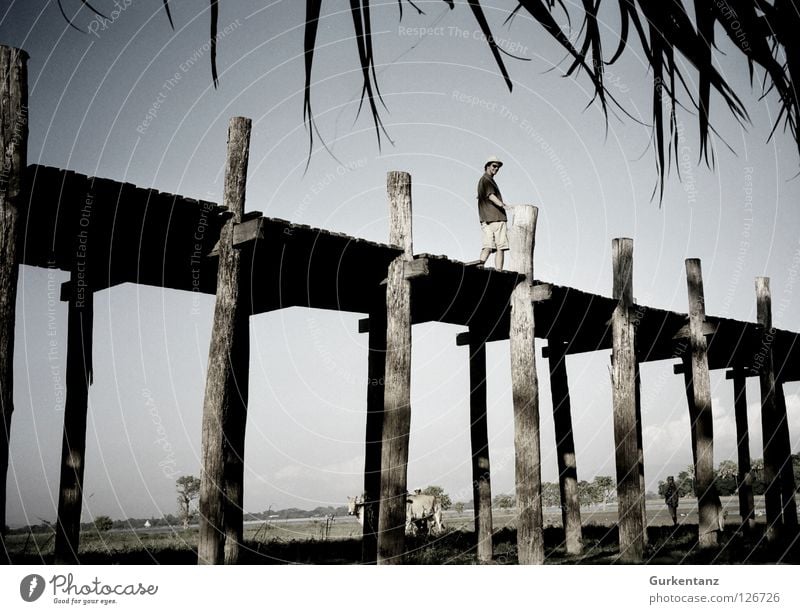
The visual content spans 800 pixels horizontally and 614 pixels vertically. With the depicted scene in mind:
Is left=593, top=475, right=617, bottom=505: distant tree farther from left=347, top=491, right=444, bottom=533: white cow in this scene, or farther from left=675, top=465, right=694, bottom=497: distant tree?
left=347, top=491, right=444, bottom=533: white cow

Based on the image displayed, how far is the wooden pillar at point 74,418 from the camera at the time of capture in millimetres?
10203

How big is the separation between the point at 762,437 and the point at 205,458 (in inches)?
436

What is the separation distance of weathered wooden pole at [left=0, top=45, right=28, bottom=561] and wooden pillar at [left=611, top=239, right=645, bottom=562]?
8397mm

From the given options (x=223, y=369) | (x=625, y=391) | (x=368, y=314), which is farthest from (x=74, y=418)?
(x=625, y=391)

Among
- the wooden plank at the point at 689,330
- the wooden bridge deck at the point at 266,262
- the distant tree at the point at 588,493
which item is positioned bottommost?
the distant tree at the point at 588,493

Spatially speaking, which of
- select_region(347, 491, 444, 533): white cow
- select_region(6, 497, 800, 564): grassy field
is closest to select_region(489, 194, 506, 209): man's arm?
select_region(6, 497, 800, 564): grassy field

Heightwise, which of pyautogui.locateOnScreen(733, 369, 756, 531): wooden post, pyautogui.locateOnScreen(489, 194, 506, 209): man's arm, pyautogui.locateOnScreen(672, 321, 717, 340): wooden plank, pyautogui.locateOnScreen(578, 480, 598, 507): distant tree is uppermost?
pyautogui.locateOnScreen(489, 194, 506, 209): man's arm

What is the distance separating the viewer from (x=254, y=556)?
11.7 metres

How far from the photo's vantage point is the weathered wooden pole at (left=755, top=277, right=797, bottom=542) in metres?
15.8

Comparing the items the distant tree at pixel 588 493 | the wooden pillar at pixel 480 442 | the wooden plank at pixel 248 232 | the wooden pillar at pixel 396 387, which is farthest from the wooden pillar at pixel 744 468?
the distant tree at pixel 588 493

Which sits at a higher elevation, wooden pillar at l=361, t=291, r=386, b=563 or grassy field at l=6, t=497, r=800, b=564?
wooden pillar at l=361, t=291, r=386, b=563

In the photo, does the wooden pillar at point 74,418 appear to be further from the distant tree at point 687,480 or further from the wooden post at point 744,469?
the distant tree at point 687,480

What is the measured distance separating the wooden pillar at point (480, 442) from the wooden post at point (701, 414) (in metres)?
3.49
